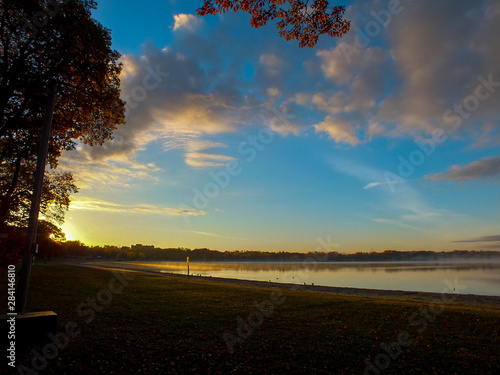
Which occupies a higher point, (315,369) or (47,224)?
(47,224)

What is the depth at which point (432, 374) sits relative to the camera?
654cm

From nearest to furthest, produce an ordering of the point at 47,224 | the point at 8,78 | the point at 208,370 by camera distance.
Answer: the point at 208,370 < the point at 8,78 < the point at 47,224

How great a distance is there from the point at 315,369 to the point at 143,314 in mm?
7651

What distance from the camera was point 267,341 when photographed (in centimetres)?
852

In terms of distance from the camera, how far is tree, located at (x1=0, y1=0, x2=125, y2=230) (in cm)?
1273

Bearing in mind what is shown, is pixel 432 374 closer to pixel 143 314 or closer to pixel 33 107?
pixel 143 314

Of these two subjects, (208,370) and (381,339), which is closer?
(208,370)

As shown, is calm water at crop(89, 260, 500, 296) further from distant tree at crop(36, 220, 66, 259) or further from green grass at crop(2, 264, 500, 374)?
green grass at crop(2, 264, 500, 374)

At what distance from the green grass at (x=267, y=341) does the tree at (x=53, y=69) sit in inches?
346

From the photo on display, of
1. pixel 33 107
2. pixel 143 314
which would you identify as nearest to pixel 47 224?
pixel 33 107

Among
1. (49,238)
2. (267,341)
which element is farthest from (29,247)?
(49,238)

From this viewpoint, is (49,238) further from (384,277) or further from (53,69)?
(384,277)

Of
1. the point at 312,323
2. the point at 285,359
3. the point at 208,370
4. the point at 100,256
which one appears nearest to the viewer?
the point at 208,370

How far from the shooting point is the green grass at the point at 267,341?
6.57 metres
